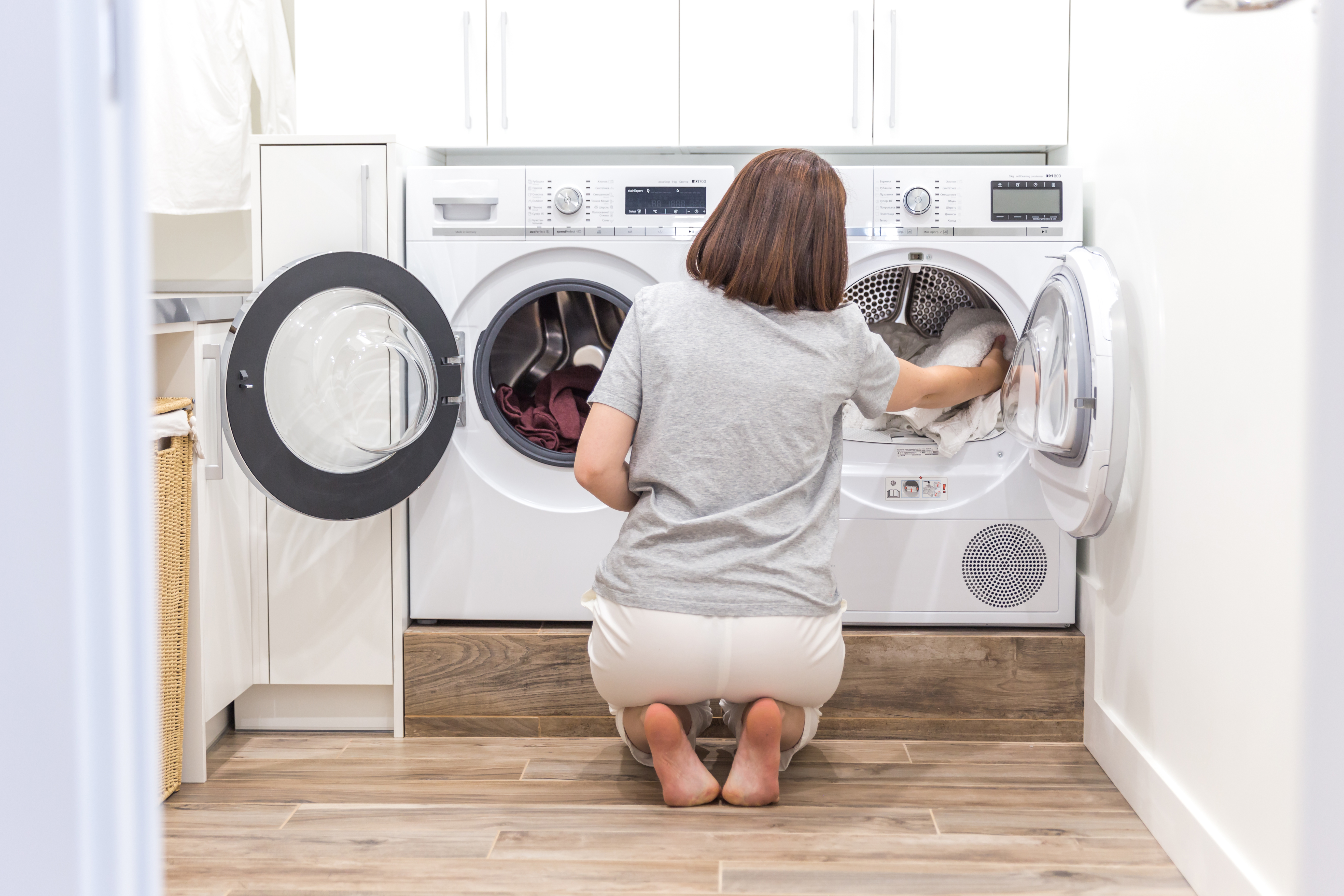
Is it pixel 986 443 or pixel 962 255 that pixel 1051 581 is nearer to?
pixel 986 443

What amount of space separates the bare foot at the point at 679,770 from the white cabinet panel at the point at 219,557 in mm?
825

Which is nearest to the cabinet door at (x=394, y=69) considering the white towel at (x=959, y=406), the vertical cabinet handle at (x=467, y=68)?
the vertical cabinet handle at (x=467, y=68)

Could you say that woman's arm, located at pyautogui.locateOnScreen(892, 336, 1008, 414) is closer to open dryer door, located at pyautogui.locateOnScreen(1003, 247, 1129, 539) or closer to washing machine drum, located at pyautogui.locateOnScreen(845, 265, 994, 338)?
open dryer door, located at pyautogui.locateOnScreen(1003, 247, 1129, 539)

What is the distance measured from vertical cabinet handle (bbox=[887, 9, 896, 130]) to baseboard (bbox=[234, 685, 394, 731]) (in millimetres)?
1618

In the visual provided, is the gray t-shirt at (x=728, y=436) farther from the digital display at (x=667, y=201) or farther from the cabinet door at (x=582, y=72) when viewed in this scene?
the cabinet door at (x=582, y=72)

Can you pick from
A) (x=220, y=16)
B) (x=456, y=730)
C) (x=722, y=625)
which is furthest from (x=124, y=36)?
(x=220, y=16)

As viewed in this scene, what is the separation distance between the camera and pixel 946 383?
6.21ft

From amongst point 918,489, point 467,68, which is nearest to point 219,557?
point 467,68

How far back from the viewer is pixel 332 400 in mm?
2010

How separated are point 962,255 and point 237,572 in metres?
1.55

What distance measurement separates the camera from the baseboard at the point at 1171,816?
1.44 m

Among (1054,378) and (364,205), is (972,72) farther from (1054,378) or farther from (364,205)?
(364,205)

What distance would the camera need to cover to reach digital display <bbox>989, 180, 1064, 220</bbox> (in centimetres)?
210

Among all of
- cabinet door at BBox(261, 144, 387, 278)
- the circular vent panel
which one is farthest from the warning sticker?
cabinet door at BBox(261, 144, 387, 278)
